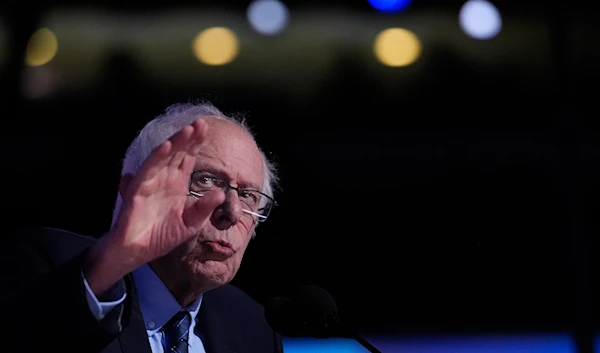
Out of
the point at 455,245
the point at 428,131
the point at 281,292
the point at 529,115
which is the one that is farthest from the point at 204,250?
the point at 529,115

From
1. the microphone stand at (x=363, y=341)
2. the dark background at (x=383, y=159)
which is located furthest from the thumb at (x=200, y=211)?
the dark background at (x=383, y=159)

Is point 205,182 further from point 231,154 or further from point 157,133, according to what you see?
point 157,133

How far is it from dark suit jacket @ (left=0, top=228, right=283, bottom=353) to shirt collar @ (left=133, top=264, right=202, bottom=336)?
0.09 metres

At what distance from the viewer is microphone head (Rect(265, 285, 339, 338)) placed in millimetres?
1838

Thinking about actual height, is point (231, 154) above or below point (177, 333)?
above

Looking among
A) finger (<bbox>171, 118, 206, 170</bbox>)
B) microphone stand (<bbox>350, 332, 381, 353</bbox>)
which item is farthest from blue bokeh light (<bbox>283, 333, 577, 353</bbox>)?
finger (<bbox>171, 118, 206, 170</bbox>)

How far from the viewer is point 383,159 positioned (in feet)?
12.5

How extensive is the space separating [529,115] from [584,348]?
1925 millimetres

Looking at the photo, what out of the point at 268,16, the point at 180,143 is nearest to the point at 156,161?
the point at 180,143

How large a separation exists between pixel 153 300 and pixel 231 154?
42 cm

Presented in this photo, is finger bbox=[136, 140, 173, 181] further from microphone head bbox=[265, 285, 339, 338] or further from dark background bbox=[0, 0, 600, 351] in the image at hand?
dark background bbox=[0, 0, 600, 351]

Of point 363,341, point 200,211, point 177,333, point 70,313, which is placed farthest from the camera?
point 177,333

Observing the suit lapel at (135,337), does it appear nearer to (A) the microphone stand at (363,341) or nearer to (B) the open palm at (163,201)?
(B) the open palm at (163,201)

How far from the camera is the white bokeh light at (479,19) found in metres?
4.02
